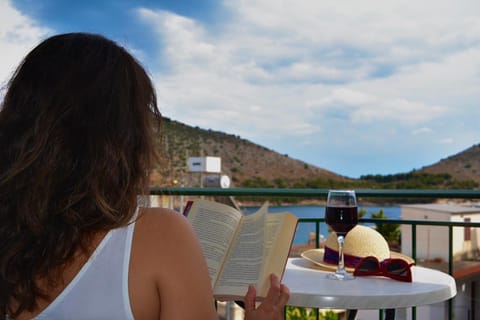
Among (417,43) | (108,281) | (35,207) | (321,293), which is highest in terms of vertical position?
(417,43)

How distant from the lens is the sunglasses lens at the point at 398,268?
4.55 ft

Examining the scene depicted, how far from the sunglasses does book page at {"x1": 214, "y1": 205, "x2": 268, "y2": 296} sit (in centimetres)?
39

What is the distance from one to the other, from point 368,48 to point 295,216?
62.4 meters

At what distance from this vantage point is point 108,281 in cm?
78

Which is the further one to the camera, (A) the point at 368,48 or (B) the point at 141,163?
(A) the point at 368,48

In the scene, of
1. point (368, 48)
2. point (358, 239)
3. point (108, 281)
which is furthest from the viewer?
point (368, 48)

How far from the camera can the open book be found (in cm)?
114

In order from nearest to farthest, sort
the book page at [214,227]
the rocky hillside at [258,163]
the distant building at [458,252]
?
the book page at [214,227] < the distant building at [458,252] < the rocky hillside at [258,163]

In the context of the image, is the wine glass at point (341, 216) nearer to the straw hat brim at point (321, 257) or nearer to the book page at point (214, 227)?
the straw hat brim at point (321, 257)

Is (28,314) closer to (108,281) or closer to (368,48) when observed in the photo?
(108,281)

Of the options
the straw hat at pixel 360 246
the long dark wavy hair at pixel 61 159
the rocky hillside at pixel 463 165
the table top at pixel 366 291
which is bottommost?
the table top at pixel 366 291

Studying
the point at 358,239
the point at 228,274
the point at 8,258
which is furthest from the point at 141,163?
the point at 358,239

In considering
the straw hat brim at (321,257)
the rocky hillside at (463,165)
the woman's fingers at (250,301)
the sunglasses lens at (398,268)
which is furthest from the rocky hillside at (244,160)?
the woman's fingers at (250,301)

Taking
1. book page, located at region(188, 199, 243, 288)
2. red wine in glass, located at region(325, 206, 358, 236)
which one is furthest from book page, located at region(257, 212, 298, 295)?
red wine in glass, located at region(325, 206, 358, 236)
